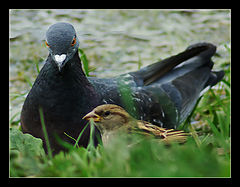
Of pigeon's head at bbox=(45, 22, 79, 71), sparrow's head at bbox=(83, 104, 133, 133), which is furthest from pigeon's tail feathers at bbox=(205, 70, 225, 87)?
pigeon's head at bbox=(45, 22, 79, 71)

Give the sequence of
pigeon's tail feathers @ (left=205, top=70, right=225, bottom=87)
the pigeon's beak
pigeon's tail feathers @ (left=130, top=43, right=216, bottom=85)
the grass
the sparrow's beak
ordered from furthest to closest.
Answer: pigeon's tail feathers @ (left=205, top=70, right=225, bottom=87), pigeon's tail feathers @ (left=130, top=43, right=216, bottom=85), the pigeon's beak, the sparrow's beak, the grass

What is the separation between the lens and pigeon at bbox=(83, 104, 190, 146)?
288 cm

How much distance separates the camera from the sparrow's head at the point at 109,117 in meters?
2.90

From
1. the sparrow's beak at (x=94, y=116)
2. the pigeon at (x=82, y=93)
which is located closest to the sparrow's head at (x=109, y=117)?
the sparrow's beak at (x=94, y=116)

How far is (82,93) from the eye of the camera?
3346 mm

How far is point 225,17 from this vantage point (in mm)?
7789

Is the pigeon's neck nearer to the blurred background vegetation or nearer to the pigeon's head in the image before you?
the pigeon's head

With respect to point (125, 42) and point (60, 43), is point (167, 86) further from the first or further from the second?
point (125, 42)

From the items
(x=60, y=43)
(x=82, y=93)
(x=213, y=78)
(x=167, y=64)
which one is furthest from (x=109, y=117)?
(x=213, y=78)

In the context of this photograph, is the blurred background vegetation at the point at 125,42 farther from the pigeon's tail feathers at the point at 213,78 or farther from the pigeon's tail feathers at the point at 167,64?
the pigeon's tail feathers at the point at 167,64

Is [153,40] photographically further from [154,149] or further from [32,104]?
[154,149]

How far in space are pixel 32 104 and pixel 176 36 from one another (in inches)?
176

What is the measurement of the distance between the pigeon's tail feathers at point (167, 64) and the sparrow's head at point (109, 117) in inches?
54.8

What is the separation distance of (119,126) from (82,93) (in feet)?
1.89
